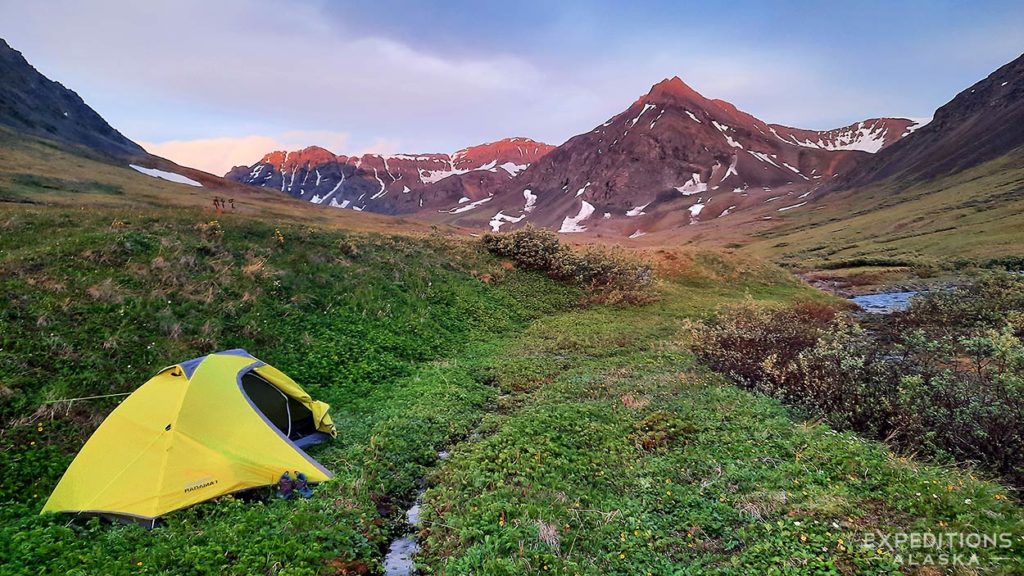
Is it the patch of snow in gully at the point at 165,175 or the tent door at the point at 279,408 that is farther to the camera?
the patch of snow in gully at the point at 165,175

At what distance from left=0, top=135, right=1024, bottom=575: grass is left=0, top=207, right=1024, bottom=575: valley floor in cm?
5

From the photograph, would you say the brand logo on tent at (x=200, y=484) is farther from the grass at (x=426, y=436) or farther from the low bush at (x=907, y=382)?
the low bush at (x=907, y=382)

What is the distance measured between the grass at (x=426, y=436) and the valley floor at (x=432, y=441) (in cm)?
5

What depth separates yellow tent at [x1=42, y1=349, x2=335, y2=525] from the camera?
830 centimetres

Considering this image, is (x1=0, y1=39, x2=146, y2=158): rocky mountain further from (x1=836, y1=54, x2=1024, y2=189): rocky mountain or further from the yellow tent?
(x1=836, y1=54, x2=1024, y2=189): rocky mountain

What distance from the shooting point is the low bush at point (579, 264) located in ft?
104

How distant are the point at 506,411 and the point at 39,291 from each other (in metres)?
13.7

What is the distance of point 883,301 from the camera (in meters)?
37.2

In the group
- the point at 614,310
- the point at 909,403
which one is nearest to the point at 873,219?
the point at 614,310

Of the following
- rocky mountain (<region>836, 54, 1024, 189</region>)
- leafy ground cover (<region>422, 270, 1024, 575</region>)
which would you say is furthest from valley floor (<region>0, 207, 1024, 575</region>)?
rocky mountain (<region>836, 54, 1024, 189</region>)

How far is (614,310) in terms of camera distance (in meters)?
28.2

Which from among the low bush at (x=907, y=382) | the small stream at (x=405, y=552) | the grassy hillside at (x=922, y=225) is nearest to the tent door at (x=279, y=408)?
the small stream at (x=405, y=552)

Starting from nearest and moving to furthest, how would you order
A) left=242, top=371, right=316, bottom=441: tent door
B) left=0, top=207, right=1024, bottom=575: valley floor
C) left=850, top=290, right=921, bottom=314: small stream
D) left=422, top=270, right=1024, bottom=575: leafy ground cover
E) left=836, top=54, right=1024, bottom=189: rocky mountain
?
left=422, top=270, right=1024, bottom=575: leafy ground cover, left=0, top=207, right=1024, bottom=575: valley floor, left=242, top=371, right=316, bottom=441: tent door, left=850, top=290, right=921, bottom=314: small stream, left=836, top=54, right=1024, bottom=189: rocky mountain

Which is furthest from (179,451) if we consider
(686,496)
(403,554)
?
(686,496)
